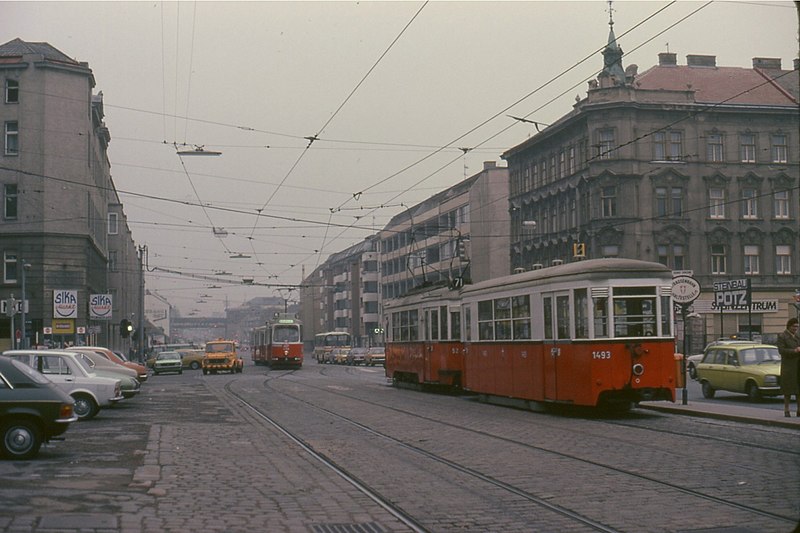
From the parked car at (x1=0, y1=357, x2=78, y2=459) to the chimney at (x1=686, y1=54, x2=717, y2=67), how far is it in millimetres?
57245

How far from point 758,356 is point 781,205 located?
34536 mm

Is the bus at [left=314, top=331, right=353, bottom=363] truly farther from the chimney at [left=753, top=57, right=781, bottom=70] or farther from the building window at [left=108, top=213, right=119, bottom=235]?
the chimney at [left=753, top=57, right=781, bottom=70]

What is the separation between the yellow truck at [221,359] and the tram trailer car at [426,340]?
23.2 meters

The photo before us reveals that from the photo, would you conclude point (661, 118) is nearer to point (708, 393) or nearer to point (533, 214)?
point (533, 214)

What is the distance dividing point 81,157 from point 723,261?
35343mm

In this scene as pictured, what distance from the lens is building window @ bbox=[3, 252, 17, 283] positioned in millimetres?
51719

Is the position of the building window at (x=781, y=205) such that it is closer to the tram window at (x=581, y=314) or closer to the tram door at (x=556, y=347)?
the tram door at (x=556, y=347)

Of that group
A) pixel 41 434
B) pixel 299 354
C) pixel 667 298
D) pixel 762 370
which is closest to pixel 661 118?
pixel 299 354

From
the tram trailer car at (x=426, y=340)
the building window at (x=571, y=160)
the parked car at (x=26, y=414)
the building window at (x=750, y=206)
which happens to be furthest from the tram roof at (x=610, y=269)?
the building window at (x=571, y=160)

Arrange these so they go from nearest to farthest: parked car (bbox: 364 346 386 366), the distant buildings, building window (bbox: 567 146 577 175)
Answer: the distant buildings
building window (bbox: 567 146 577 175)
parked car (bbox: 364 346 386 366)

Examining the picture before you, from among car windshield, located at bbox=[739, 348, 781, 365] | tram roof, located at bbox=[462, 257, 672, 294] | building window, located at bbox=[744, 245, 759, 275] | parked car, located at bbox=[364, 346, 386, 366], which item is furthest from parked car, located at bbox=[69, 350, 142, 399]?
parked car, located at bbox=[364, 346, 386, 366]

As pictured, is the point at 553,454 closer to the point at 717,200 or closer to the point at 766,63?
the point at 717,200

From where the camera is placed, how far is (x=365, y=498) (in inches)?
397

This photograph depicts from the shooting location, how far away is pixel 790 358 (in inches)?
691
